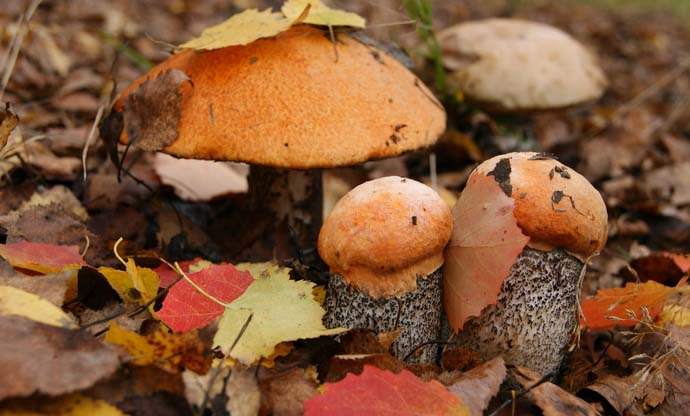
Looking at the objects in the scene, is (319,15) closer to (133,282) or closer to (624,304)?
(133,282)

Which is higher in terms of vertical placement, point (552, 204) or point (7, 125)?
point (7, 125)

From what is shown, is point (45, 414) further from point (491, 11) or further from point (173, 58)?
point (491, 11)

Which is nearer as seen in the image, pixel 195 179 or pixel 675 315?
pixel 675 315

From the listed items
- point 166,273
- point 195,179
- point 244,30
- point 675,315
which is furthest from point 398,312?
point 195,179

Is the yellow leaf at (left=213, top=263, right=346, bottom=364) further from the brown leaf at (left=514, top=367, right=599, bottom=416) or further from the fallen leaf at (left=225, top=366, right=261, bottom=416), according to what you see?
the brown leaf at (left=514, top=367, right=599, bottom=416)

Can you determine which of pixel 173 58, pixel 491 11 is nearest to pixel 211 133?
pixel 173 58

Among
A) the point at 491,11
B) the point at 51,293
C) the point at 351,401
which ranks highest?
the point at 51,293
